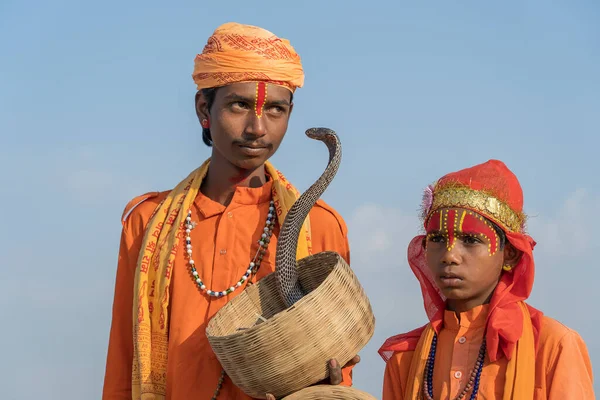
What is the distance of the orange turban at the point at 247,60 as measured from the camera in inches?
207

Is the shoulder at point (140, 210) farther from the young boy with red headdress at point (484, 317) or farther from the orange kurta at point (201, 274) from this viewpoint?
the young boy with red headdress at point (484, 317)

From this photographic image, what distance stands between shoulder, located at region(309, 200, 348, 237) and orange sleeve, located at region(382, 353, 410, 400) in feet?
2.39

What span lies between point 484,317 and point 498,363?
0.82ft

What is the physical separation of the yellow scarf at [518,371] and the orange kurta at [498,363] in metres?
0.06

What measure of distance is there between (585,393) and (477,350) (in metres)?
0.56

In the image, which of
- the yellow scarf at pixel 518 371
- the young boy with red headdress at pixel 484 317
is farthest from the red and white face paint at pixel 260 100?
the yellow scarf at pixel 518 371

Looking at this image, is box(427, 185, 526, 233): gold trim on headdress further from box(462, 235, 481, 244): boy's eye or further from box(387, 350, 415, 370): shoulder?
box(387, 350, 415, 370): shoulder

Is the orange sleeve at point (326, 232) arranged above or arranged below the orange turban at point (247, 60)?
below

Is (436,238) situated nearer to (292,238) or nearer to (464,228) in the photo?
(464,228)

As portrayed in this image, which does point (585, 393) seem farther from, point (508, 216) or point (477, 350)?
point (508, 216)

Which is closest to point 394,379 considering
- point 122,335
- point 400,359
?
point 400,359

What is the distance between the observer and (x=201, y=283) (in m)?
5.16

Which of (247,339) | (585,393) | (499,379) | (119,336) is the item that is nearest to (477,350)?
(499,379)

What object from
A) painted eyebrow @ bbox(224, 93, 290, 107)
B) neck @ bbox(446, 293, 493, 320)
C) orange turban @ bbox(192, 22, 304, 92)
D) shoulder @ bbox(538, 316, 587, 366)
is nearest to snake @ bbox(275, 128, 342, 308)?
painted eyebrow @ bbox(224, 93, 290, 107)
